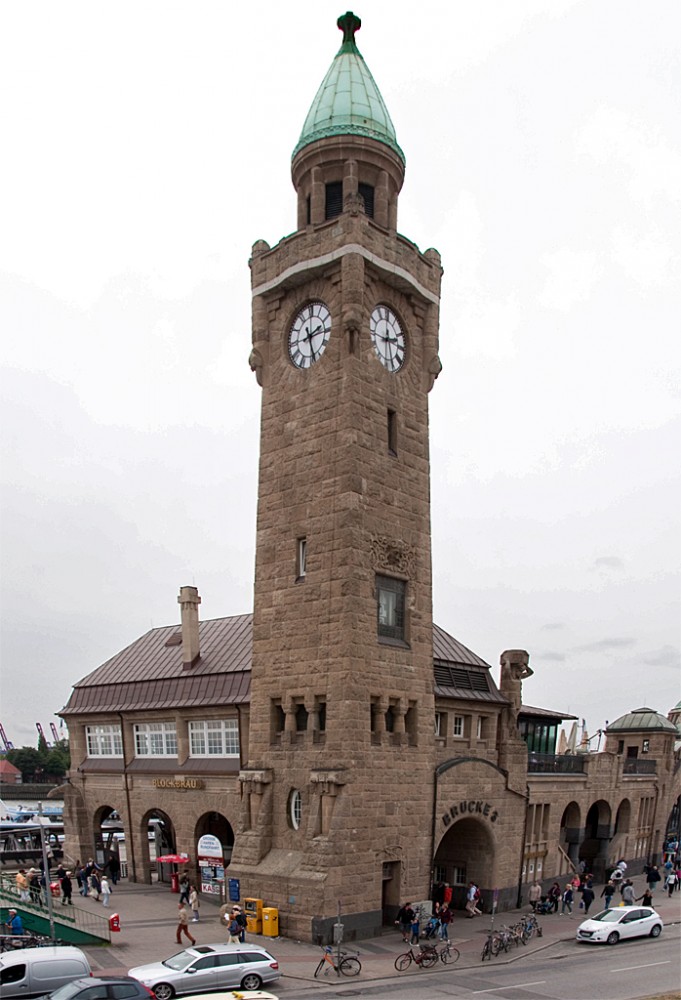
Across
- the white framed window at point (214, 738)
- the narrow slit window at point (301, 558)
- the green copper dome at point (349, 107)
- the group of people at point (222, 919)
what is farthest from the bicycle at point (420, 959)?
the green copper dome at point (349, 107)

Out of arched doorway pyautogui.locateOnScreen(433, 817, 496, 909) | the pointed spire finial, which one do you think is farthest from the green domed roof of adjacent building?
the pointed spire finial

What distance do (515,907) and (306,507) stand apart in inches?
843

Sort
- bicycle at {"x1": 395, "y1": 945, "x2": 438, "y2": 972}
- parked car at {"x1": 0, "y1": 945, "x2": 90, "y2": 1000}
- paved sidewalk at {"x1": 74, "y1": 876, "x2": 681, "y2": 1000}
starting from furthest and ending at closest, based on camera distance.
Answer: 1. bicycle at {"x1": 395, "y1": 945, "x2": 438, "y2": 972}
2. paved sidewalk at {"x1": 74, "y1": 876, "x2": 681, "y2": 1000}
3. parked car at {"x1": 0, "y1": 945, "x2": 90, "y2": 1000}

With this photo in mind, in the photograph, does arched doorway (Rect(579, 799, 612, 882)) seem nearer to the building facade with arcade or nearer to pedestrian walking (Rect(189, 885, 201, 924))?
the building facade with arcade

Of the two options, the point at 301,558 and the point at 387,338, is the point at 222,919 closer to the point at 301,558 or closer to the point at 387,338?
the point at 301,558

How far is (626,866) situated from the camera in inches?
2087

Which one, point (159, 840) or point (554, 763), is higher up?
point (554, 763)

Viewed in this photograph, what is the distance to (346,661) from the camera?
32.2 metres

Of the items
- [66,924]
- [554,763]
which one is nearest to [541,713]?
[554,763]

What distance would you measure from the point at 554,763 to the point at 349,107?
1322 inches

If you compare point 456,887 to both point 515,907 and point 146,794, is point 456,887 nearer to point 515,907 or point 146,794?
point 515,907

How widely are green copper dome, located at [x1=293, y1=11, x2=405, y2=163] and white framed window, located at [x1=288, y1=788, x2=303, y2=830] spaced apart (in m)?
26.9

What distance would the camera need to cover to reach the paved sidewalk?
88.8 feet

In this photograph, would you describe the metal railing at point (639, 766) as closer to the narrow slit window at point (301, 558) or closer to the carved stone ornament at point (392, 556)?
the carved stone ornament at point (392, 556)
